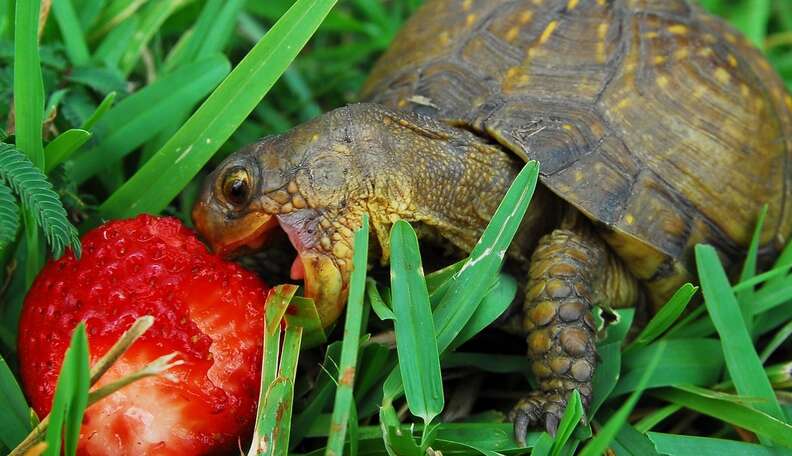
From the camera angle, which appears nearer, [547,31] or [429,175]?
[429,175]

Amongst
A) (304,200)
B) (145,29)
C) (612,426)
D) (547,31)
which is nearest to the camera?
(612,426)

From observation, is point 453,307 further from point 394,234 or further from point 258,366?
point 258,366

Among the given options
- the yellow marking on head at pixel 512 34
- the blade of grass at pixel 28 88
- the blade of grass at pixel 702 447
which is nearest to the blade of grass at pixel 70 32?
the blade of grass at pixel 28 88

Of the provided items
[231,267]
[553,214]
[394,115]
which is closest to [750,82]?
[553,214]

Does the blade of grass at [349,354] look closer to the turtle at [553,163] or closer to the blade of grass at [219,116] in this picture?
the turtle at [553,163]

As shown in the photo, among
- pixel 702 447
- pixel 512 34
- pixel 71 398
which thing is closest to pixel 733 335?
pixel 702 447

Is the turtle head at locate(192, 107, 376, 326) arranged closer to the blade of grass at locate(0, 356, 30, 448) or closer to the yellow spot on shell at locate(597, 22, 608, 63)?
the blade of grass at locate(0, 356, 30, 448)

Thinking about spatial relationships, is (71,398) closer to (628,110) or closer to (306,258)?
(306,258)
